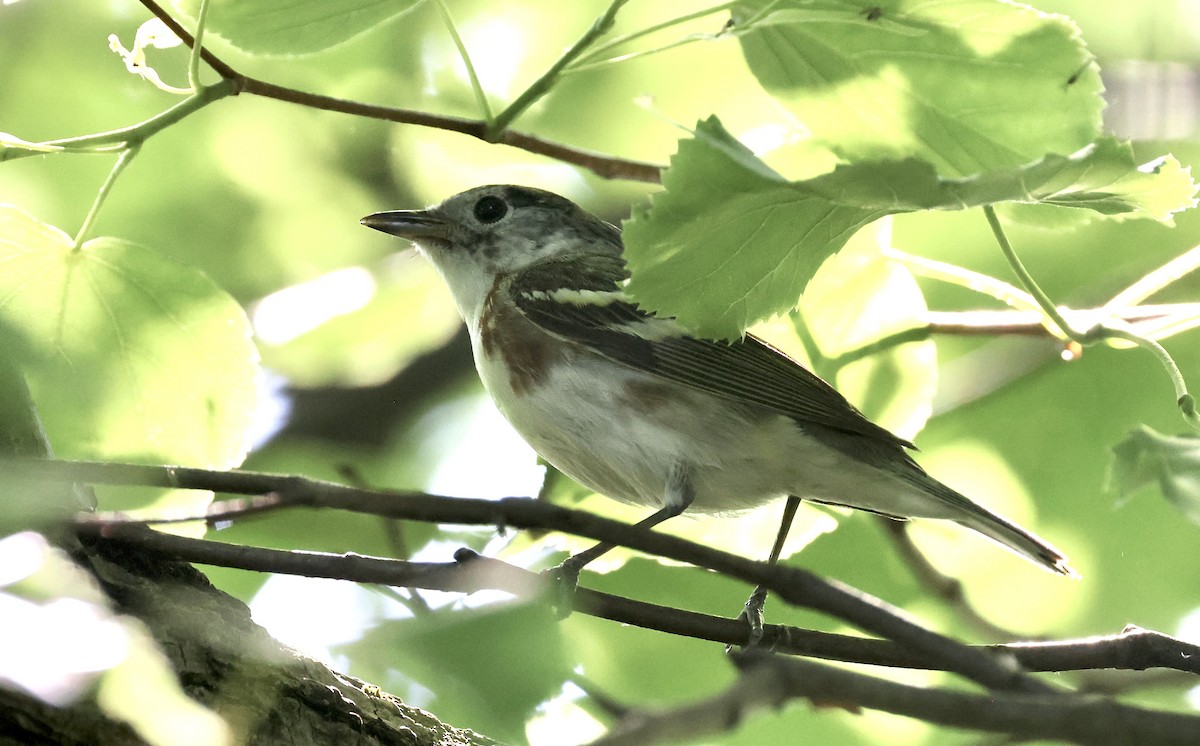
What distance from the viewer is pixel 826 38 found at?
1.73 m

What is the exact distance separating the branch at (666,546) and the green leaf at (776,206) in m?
0.48

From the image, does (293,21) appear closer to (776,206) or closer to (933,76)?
(776,206)

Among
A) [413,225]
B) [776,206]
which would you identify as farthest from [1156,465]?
[413,225]

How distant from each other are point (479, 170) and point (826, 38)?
5.66 feet

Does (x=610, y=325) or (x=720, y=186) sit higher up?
(x=610, y=325)

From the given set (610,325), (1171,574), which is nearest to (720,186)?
(610,325)

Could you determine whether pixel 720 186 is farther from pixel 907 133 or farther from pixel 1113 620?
pixel 1113 620

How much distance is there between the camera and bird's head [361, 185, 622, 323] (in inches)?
119

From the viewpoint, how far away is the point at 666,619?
4.93ft

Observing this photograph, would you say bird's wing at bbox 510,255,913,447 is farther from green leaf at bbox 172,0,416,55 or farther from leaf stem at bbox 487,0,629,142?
green leaf at bbox 172,0,416,55

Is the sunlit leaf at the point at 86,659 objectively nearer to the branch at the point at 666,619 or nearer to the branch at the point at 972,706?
the branch at the point at 666,619

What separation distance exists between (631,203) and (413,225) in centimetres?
73

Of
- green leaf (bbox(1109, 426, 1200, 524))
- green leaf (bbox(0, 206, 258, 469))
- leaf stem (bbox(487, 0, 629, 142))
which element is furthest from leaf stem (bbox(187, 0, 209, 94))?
green leaf (bbox(1109, 426, 1200, 524))

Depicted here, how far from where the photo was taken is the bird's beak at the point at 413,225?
294 centimetres
